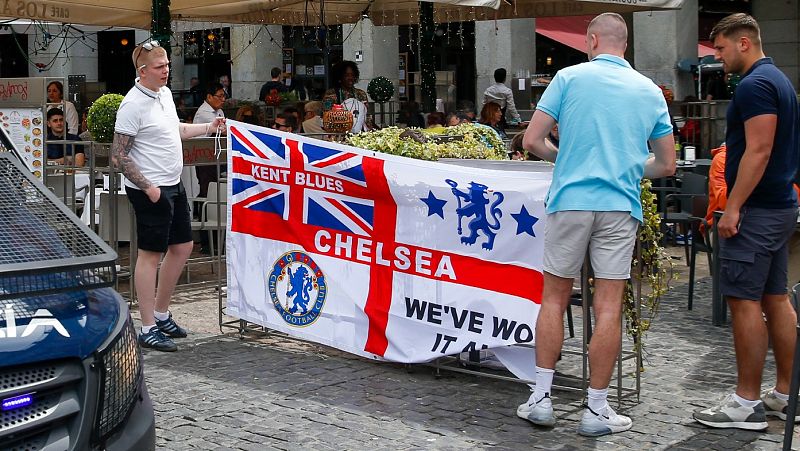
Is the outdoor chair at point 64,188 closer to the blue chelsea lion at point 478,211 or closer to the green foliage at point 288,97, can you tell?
the blue chelsea lion at point 478,211

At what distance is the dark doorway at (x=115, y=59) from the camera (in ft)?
108

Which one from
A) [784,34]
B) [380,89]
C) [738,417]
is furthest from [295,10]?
[784,34]

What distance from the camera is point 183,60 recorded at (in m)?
30.2

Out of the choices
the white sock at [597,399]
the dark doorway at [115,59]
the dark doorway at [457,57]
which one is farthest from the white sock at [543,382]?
the dark doorway at [115,59]

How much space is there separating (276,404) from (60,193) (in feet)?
16.8

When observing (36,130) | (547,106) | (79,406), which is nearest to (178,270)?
(36,130)

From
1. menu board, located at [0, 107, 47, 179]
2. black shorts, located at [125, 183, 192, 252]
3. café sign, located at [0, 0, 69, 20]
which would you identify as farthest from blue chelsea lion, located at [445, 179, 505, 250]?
café sign, located at [0, 0, 69, 20]

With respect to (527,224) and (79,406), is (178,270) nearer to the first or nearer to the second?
(527,224)

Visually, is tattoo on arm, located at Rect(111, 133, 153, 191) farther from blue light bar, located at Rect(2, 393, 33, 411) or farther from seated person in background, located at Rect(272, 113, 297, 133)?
seated person in background, located at Rect(272, 113, 297, 133)

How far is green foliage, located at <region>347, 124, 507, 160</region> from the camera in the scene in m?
7.44

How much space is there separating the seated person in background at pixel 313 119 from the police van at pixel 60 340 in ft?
30.7

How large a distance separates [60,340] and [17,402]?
27cm

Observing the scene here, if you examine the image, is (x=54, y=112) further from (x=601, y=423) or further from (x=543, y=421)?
(x=601, y=423)

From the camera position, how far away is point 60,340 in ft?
13.4
